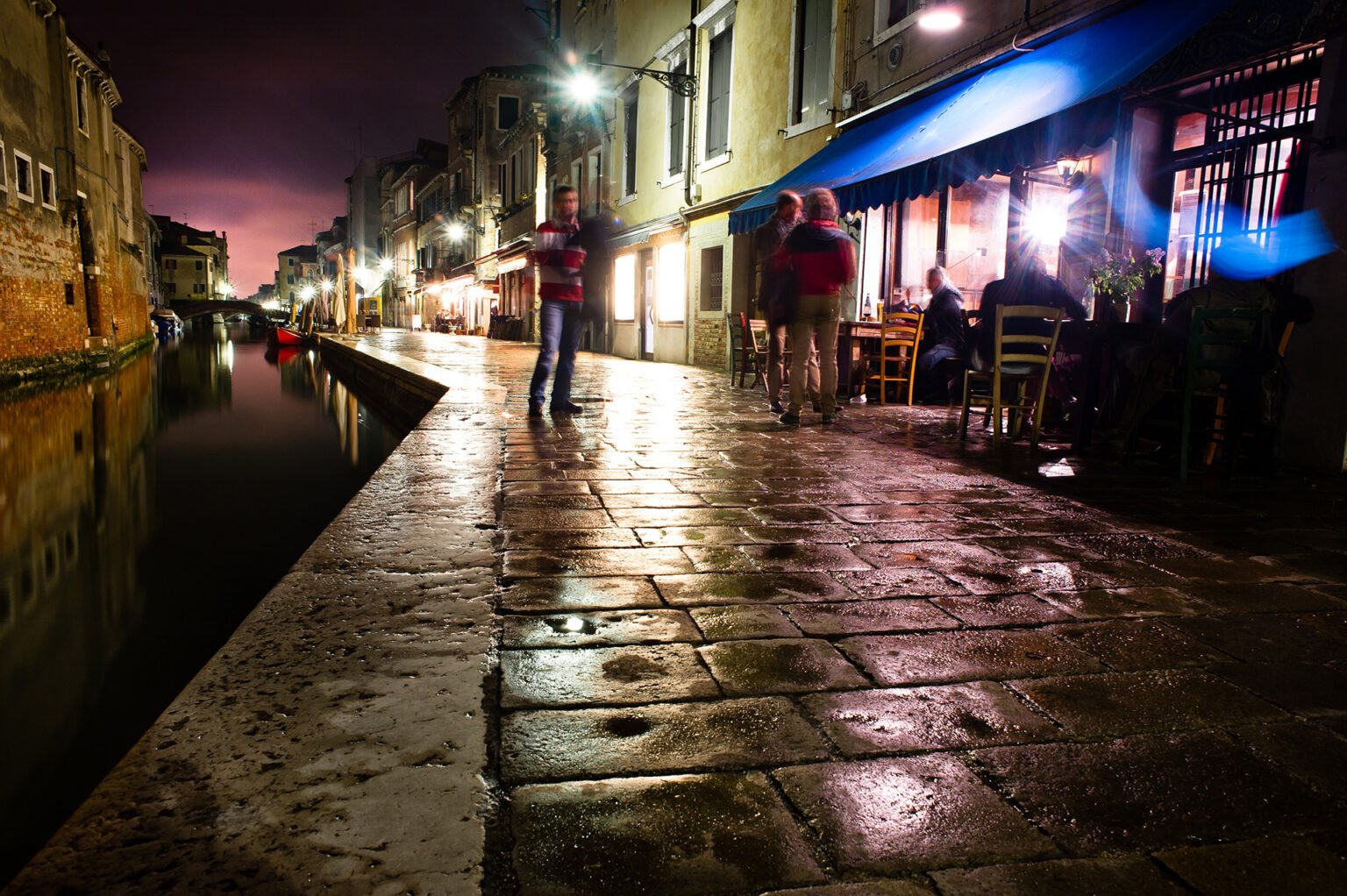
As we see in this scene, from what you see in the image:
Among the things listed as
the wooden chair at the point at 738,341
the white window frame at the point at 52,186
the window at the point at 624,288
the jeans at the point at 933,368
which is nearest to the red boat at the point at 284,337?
the white window frame at the point at 52,186

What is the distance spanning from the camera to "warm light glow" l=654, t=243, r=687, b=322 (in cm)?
1614

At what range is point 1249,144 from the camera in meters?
6.18

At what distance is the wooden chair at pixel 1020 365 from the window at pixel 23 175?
18243 millimetres

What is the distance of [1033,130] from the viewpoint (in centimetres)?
614

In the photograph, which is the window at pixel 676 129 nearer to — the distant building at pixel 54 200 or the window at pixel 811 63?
the window at pixel 811 63

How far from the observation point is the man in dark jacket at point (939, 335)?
29.2 feet

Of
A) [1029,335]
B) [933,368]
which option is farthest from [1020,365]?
[933,368]

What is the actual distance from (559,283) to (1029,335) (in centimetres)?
373

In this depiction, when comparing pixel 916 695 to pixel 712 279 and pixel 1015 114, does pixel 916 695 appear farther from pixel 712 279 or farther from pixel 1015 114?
pixel 712 279

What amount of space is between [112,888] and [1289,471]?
6087 mm

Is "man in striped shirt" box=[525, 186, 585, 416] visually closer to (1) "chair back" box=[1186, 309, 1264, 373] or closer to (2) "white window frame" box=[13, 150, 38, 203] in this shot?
(1) "chair back" box=[1186, 309, 1264, 373]

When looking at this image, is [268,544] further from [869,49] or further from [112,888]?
[869,49]

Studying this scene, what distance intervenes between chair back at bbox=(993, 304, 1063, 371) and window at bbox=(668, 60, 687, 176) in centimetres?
1126

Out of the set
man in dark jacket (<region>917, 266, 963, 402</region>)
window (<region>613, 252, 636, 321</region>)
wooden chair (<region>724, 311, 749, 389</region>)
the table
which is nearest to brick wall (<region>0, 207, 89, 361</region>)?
window (<region>613, 252, 636, 321</region>)
